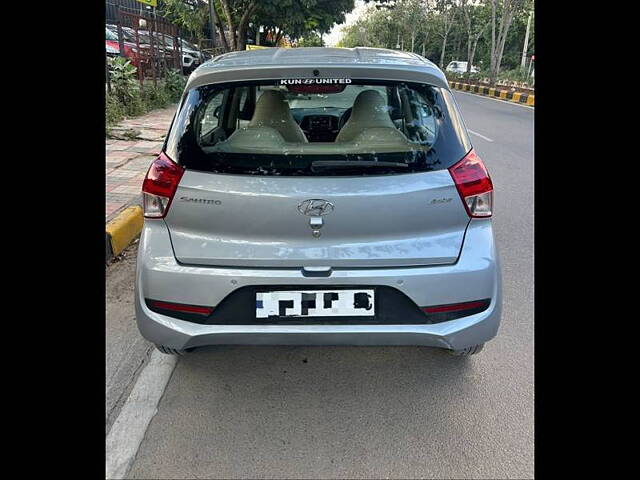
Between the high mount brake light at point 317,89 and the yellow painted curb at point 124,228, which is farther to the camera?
the yellow painted curb at point 124,228

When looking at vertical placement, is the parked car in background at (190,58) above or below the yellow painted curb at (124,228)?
above

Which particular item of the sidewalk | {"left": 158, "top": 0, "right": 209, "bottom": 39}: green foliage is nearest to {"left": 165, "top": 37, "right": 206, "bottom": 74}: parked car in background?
{"left": 158, "top": 0, "right": 209, "bottom": 39}: green foliage

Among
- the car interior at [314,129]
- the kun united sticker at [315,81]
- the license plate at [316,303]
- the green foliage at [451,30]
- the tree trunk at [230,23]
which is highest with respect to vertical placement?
the green foliage at [451,30]

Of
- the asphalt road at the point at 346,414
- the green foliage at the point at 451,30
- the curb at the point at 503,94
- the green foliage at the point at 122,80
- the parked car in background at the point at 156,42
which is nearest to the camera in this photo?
the asphalt road at the point at 346,414

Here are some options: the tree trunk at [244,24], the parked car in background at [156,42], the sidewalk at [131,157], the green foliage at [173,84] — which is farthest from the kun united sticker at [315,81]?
the tree trunk at [244,24]

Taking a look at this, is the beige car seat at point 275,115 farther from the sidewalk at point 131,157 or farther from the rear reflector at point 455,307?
the sidewalk at point 131,157

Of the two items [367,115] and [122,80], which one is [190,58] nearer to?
[122,80]

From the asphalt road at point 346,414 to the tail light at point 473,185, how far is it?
0.89 m

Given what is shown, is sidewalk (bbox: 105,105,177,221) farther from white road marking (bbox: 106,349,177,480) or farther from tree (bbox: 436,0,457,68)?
tree (bbox: 436,0,457,68)

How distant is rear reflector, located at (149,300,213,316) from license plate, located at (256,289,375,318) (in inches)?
8.3

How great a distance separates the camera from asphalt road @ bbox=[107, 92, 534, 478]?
6.46 ft

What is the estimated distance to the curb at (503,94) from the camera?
59.6ft
